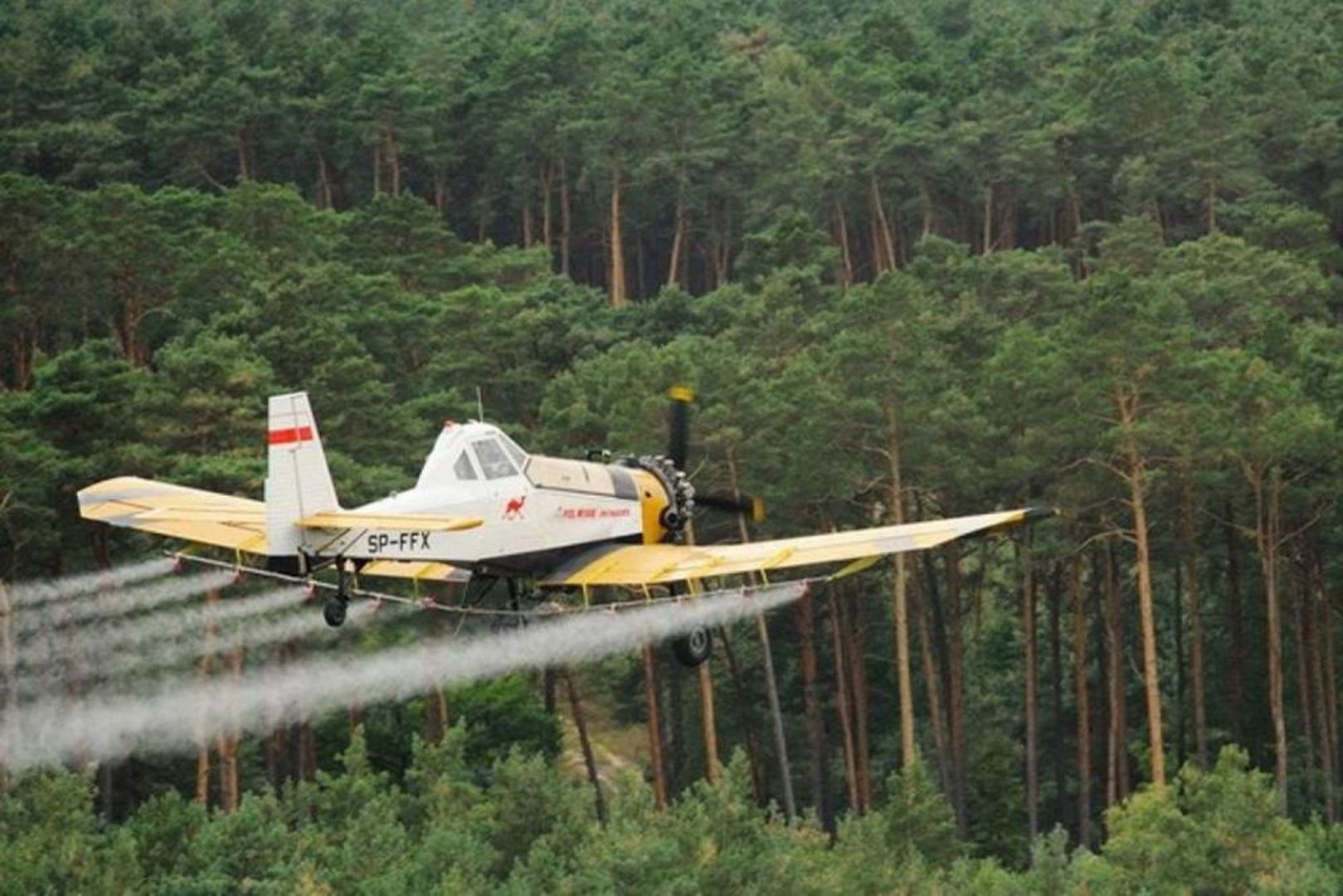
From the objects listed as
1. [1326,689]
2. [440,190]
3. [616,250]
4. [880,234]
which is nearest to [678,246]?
[616,250]

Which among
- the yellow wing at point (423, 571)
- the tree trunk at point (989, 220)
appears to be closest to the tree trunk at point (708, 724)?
the yellow wing at point (423, 571)

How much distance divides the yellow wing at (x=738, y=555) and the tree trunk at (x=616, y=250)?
62799 mm

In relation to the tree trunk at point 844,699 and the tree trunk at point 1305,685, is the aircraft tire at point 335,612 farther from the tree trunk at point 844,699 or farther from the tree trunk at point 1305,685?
the tree trunk at point 1305,685

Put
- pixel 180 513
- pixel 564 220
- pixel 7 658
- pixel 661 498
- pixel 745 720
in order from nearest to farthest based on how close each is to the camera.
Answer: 1. pixel 180 513
2. pixel 661 498
3. pixel 7 658
4. pixel 745 720
5. pixel 564 220

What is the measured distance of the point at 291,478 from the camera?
3450 cm

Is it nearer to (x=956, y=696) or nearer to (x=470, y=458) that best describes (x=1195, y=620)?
(x=956, y=696)

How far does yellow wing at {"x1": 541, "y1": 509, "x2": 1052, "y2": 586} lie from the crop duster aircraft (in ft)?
0.10

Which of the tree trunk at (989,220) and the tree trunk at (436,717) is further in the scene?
the tree trunk at (989,220)

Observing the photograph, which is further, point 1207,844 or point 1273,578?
point 1273,578

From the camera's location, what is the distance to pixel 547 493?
122 feet

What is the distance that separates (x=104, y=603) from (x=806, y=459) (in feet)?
52.3

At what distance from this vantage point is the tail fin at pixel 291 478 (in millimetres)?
34406

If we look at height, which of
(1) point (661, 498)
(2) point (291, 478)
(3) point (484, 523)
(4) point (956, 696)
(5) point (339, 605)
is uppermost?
(2) point (291, 478)

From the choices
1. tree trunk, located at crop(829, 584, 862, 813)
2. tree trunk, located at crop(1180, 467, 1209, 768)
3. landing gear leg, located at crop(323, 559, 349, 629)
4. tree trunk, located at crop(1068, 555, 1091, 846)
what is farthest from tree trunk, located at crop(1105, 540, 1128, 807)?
landing gear leg, located at crop(323, 559, 349, 629)
